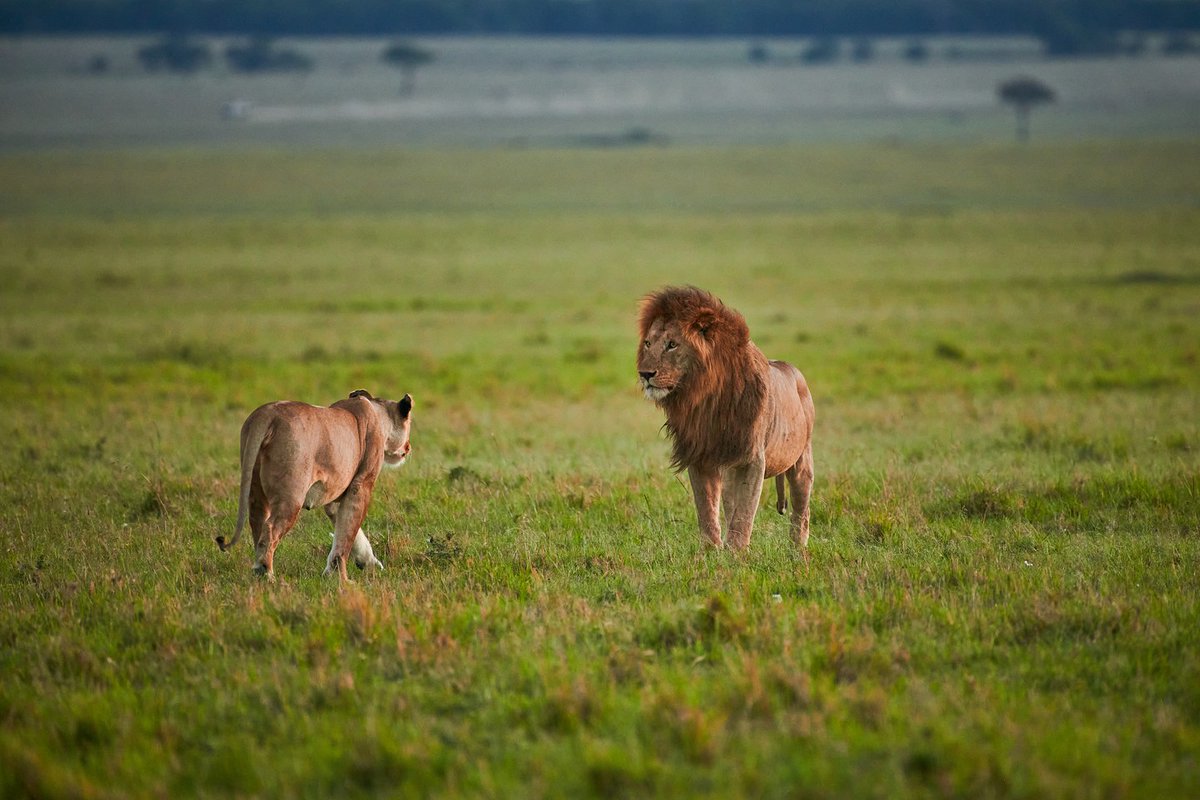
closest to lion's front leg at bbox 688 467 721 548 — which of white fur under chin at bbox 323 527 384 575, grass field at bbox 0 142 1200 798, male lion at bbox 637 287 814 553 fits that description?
male lion at bbox 637 287 814 553

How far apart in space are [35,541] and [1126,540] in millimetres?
6997

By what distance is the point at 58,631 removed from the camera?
645cm

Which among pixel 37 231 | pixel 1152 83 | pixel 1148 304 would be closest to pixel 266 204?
pixel 37 231

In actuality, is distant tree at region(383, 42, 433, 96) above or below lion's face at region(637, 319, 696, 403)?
above

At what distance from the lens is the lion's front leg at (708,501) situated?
793cm

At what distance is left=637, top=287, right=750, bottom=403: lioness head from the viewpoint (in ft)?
25.2

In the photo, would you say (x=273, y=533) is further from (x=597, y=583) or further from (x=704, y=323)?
(x=704, y=323)

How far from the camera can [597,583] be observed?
24.0 feet

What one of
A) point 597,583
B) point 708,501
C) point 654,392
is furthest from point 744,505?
point 597,583

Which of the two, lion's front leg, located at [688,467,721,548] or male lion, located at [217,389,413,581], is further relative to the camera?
lion's front leg, located at [688,467,721,548]

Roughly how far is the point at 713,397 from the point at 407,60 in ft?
597

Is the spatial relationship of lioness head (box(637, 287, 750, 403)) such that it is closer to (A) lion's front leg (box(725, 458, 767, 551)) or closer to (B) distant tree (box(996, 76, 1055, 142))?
(A) lion's front leg (box(725, 458, 767, 551))

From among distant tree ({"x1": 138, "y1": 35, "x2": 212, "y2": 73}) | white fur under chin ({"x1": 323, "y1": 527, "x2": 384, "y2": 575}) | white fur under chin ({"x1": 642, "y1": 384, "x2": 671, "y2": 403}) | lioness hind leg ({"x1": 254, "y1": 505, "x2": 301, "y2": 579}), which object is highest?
distant tree ({"x1": 138, "y1": 35, "x2": 212, "y2": 73})

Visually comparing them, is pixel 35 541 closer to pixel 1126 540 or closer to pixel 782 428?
pixel 782 428
